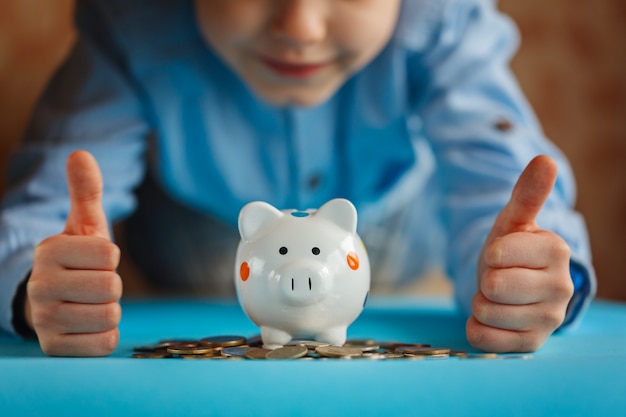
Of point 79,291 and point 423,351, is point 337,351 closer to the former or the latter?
point 423,351

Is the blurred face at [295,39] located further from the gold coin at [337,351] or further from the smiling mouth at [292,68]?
the gold coin at [337,351]

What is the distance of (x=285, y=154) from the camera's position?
1.16 metres

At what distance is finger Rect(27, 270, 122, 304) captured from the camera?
0.63 metres

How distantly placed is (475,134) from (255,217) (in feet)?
1.46

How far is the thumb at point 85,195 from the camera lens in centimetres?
64

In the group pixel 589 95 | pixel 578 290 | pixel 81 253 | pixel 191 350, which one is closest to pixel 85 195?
pixel 81 253

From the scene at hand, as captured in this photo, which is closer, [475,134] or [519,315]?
[519,315]

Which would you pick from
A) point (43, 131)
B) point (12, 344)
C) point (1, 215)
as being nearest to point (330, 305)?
point (12, 344)

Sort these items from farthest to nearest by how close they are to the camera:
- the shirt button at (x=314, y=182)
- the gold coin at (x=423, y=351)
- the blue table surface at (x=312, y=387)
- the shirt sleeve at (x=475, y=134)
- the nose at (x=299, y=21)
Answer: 1. the shirt button at (x=314, y=182)
2. the shirt sleeve at (x=475, y=134)
3. the nose at (x=299, y=21)
4. the gold coin at (x=423, y=351)
5. the blue table surface at (x=312, y=387)

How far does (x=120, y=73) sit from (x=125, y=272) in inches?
20.9

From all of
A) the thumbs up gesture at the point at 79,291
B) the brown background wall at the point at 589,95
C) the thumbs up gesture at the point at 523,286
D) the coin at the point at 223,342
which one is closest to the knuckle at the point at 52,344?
the thumbs up gesture at the point at 79,291

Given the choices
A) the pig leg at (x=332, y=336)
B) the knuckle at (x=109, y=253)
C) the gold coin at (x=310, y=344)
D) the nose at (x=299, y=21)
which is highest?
the nose at (x=299, y=21)

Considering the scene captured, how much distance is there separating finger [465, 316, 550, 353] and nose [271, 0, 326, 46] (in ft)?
1.07

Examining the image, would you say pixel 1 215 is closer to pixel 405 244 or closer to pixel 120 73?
pixel 120 73
